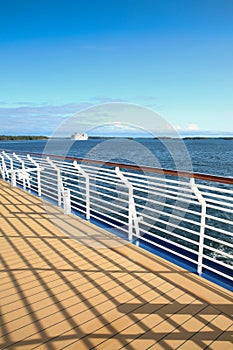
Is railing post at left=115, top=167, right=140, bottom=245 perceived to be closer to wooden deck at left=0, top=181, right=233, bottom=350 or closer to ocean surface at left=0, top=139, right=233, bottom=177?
wooden deck at left=0, top=181, right=233, bottom=350

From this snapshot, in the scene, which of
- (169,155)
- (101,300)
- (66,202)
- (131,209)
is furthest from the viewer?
(169,155)

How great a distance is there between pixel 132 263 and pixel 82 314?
780 millimetres

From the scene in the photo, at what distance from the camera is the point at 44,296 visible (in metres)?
1.82

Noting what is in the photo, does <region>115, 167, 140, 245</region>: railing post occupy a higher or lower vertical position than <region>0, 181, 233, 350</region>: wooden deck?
higher

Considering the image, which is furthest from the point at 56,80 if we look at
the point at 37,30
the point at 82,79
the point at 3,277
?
the point at 3,277

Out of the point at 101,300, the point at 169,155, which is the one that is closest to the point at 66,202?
the point at 101,300

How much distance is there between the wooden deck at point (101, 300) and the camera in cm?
142

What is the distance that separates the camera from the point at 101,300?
1.77 metres

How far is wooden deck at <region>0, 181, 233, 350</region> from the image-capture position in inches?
55.8

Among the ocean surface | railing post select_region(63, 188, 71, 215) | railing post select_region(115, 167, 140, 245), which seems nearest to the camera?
railing post select_region(115, 167, 140, 245)

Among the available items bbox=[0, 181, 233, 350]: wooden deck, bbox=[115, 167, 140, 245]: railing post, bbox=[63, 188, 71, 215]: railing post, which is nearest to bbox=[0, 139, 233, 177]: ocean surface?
bbox=[63, 188, 71, 215]: railing post

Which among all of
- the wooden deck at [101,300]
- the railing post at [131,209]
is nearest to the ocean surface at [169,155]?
the railing post at [131,209]

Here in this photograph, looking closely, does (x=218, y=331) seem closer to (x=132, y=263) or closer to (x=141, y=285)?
(x=141, y=285)

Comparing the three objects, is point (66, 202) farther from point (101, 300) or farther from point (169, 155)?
point (169, 155)
